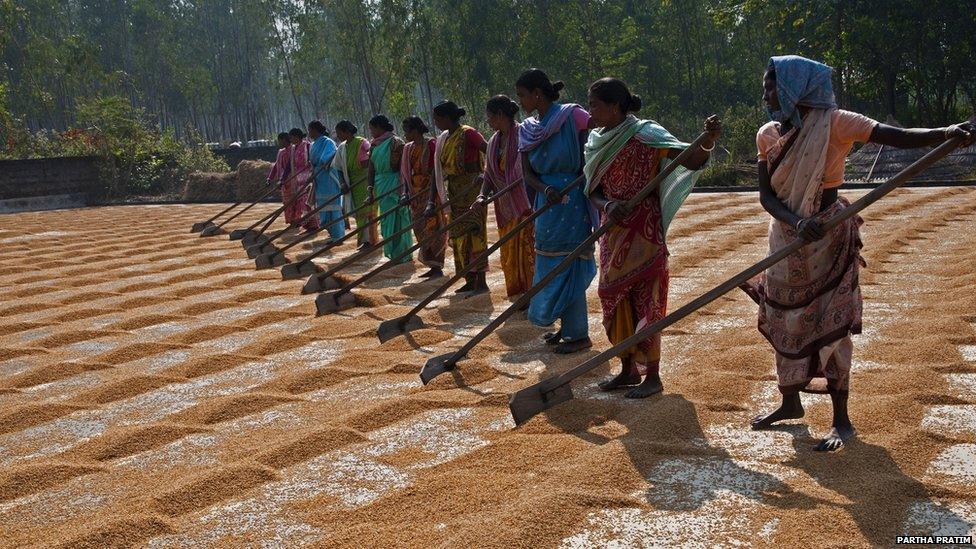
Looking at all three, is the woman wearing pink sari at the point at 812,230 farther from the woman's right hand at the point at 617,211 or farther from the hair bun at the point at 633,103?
the hair bun at the point at 633,103

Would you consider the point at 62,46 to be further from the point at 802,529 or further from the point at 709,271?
the point at 802,529

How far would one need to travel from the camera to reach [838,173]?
129 inches

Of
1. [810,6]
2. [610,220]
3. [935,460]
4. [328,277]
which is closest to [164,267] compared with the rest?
[328,277]

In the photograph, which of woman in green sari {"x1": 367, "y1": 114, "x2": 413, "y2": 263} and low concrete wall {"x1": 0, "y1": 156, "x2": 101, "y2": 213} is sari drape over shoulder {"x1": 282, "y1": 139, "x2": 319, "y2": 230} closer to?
woman in green sari {"x1": 367, "y1": 114, "x2": 413, "y2": 263}

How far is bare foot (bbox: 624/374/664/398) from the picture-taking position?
4.08 meters

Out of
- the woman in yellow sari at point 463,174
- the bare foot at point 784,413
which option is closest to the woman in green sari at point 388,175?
the woman in yellow sari at point 463,174

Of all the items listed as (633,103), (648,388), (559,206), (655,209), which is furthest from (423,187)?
(648,388)

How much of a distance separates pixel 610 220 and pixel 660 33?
96.9ft

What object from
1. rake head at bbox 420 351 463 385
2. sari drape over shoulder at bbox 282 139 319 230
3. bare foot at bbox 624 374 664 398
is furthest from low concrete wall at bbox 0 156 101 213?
bare foot at bbox 624 374 664 398

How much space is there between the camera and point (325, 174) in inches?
448

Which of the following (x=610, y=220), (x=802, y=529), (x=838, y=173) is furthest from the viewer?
(x=610, y=220)

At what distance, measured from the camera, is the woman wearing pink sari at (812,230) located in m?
3.20

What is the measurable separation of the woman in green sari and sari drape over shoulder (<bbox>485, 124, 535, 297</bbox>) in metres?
2.78

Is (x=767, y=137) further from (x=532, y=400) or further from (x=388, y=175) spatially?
(x=388, y=175)
